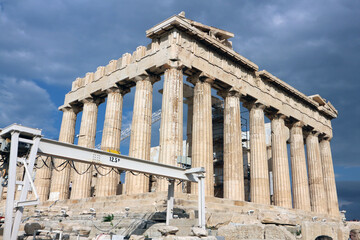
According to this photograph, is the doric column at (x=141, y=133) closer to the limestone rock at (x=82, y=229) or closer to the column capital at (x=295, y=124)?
the limestone rock at (x=82, y=229)

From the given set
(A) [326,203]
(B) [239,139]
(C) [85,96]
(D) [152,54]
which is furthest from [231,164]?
(A) [326,203]

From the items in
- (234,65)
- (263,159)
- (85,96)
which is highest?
Result: (234,65)

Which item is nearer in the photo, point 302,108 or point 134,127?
point 134,127

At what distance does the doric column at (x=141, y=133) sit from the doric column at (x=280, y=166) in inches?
542

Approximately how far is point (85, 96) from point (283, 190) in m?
20.2

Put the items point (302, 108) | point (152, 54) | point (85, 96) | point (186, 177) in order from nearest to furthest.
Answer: point (186, 177), point (152, 54), point (85, 96), point (302, 108)

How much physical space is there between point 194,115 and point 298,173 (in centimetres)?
1510

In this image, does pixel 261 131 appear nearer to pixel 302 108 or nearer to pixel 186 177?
pixel 302 108

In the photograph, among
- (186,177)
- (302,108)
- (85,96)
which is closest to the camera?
(186,177)

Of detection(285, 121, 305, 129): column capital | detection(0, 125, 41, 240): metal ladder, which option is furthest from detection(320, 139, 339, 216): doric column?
Answer: detection(0, 125, 41, 240): metal ladder

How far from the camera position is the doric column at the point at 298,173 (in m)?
35.1

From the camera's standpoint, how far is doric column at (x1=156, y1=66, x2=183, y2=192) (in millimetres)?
23516

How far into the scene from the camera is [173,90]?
82.1 feet

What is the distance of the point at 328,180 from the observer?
41.5m
